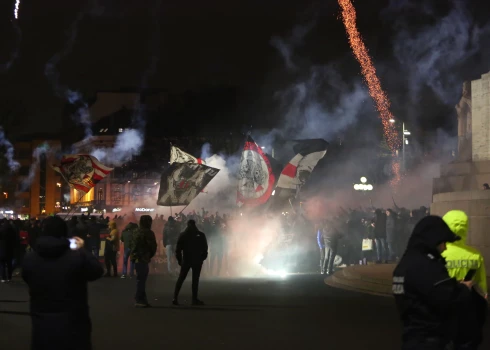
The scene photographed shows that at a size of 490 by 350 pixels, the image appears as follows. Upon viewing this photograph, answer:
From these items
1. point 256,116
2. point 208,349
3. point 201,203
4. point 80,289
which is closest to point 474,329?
point 80,289

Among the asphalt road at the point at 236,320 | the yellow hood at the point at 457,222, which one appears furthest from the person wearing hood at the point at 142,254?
the yellow hood at the point at 457,222

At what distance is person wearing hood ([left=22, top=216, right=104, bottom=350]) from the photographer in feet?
21.4

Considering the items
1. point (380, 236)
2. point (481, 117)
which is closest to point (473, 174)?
point (481, 117)

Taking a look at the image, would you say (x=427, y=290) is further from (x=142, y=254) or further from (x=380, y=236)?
(x=380, y=236)

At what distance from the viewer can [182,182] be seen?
1126 inches

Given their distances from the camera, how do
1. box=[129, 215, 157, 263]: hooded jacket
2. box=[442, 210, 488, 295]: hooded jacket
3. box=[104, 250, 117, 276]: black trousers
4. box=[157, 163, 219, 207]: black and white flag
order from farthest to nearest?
1. box=[157, 163, 219, 207]: black and white flag
2. box=[104, 250, 117, 276]: black trousers
3. box=[129, 215, 157, 263]: hooded jacket
4. box=[442, 210, 488, 295]: hooded jacket

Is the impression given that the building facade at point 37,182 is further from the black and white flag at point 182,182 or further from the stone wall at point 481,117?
the stone wall at point 481,117

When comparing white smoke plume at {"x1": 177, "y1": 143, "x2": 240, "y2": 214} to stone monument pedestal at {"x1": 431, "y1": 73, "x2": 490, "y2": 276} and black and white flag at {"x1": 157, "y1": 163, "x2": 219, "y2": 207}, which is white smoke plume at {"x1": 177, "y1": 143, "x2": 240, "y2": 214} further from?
stone monument pedestal at {"x1": 431, "y1": 73, "x2": 490, "y2": 276}

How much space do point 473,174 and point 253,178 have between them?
901 centimetres

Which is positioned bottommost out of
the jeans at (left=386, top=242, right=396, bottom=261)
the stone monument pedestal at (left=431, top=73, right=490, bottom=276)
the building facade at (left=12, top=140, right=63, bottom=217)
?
the jeans at (left=386, top=242, right=396, bottom=261)

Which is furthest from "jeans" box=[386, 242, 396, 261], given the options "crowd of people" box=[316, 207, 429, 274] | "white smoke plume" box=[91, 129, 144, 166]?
"white smoke plume" box=[91, 129, 144, 166]

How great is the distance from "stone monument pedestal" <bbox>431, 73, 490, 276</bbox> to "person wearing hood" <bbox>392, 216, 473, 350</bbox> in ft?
38.9

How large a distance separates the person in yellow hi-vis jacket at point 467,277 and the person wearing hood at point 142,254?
8.72m

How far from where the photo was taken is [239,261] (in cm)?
→ 3034
